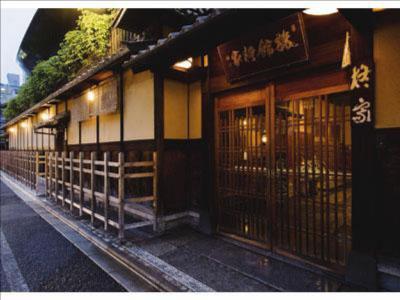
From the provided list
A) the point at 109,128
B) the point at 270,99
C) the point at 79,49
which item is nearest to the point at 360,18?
the point at 270,99

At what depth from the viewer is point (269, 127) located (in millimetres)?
6297

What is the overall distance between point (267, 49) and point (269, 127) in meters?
1.82

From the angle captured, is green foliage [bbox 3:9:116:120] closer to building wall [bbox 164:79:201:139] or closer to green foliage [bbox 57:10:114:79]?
green foliage [bbox 57:10:114:79]

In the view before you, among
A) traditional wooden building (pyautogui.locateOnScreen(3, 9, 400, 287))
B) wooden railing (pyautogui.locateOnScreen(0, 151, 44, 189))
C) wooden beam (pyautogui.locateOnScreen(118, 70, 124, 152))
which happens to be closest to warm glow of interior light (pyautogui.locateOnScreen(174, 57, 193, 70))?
traditional wooden building (pyautogui.locateOnScreen(3, 9, 400, 287))

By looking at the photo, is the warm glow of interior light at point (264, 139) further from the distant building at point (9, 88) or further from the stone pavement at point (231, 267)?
the distant building at point (9, 88)

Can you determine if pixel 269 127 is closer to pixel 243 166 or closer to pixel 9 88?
pixel 243 166

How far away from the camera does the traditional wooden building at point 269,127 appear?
4.57 m

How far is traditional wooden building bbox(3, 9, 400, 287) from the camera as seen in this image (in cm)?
457

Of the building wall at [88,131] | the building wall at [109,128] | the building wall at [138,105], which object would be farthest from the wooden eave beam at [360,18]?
the building wall at [88,131]

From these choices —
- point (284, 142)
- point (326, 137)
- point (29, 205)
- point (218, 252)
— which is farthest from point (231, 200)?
point (29, 205)

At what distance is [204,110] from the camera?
311 inches

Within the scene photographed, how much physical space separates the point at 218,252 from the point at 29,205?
11.0 metres

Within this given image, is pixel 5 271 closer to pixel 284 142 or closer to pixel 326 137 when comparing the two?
pixel 284 142

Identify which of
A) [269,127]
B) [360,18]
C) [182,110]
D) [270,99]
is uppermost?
[360,18]
